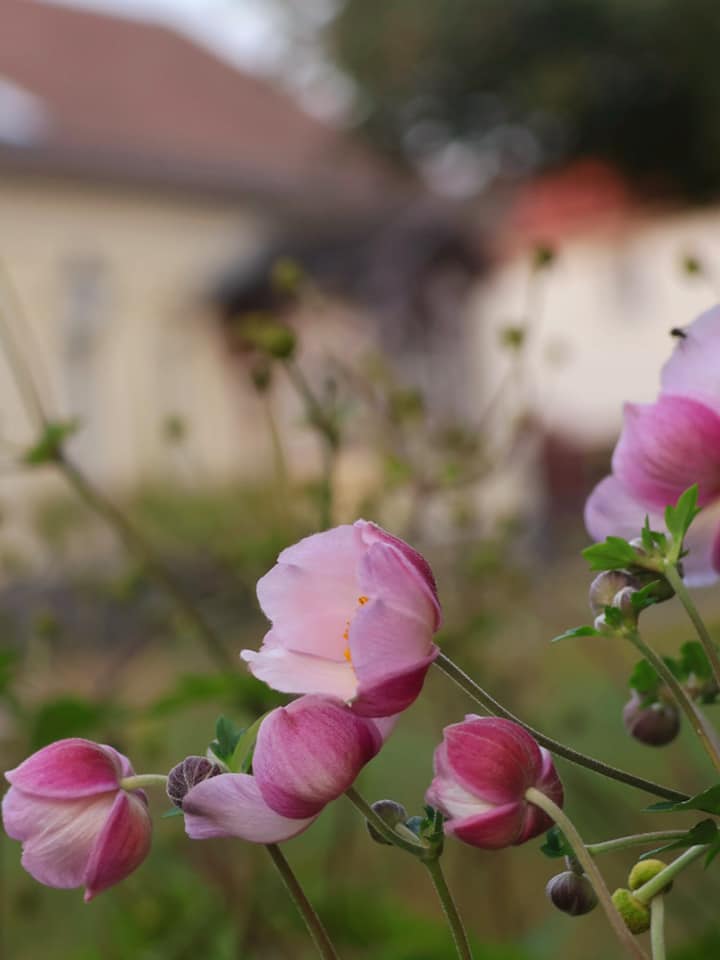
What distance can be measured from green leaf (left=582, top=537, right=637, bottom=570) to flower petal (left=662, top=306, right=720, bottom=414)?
0.26 feet

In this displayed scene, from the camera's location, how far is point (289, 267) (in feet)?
4.16

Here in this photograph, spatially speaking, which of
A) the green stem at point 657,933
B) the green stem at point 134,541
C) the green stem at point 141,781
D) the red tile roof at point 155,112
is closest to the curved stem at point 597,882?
the green stem at point 657,933

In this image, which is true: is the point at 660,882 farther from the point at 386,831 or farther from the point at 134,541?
the point at 134,541

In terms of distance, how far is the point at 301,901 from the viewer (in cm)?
39

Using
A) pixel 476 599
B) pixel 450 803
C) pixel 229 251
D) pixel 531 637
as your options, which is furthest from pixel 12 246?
pixel 450 803

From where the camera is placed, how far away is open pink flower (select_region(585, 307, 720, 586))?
42 cm

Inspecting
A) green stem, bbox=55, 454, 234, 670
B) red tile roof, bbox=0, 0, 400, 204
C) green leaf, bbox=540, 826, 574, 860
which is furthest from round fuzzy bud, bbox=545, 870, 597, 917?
red tile roof, bbox=0, 0, 400, 204

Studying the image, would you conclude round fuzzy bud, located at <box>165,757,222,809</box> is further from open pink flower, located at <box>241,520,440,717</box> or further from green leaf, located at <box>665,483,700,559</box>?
green leaf, located at <box>665,483,700,559</box>

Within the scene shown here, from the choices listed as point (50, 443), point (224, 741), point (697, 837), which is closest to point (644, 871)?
point (697, 837)

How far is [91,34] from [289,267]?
1541 cm

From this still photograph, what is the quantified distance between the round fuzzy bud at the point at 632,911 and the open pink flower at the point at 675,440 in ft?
0.45

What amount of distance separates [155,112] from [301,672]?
46.6ft

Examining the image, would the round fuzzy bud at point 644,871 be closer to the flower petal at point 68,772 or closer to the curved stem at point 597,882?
the curved stem at point 597,882

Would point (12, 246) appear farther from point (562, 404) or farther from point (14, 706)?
point (14, 706)
